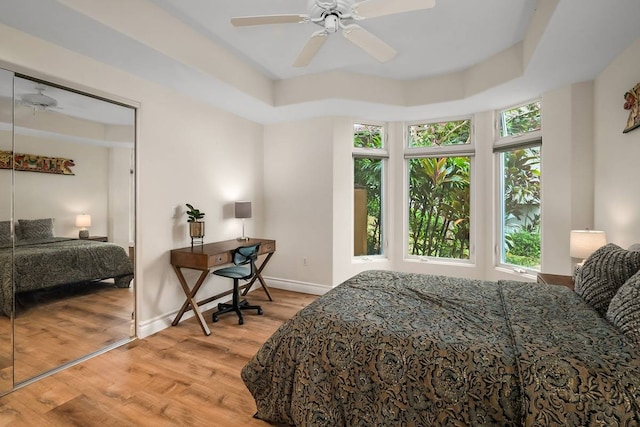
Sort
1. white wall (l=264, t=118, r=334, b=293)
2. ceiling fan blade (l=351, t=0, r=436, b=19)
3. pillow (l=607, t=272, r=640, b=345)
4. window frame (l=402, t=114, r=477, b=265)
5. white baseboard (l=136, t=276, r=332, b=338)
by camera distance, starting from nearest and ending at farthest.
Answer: pillow (l=607, t=272, r=640, b=345)
ceiling fan blade (l=351, t=0, r=436, b=19)
white baseboard (l=136, t=276, r=332, b=338)
window frame (l=402, t=114, r=477, b=265)
white wall (l=264, t=118, r=334, b=293)

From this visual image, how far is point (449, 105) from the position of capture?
12.3 feet

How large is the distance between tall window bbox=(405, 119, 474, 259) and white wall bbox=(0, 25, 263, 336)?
2493 mm

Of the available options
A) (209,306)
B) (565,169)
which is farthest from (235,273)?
(565,169)

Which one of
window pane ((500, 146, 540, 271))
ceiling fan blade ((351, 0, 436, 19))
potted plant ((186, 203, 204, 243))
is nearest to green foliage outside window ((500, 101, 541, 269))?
window pane ((500, 146, 540, 271))

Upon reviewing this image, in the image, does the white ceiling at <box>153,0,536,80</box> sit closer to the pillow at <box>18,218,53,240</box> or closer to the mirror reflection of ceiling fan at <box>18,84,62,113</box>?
the mirror reflection of ceiling fan at <box>18,84,62,113</box>

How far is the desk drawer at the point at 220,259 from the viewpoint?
119 inches

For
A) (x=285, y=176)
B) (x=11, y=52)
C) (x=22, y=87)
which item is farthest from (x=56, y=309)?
(x=285, y=176)

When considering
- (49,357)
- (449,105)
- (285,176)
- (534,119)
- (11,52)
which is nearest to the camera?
(11,52)

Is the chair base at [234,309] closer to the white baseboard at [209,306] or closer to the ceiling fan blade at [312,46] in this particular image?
the white baseboard at [209,306]

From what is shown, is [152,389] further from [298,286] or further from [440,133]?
[440,133]

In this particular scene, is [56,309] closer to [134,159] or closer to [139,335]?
[139,335]

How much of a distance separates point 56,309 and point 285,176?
9.52 ft

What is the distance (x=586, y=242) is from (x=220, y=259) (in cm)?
327

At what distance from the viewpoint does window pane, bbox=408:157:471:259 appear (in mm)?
4250
